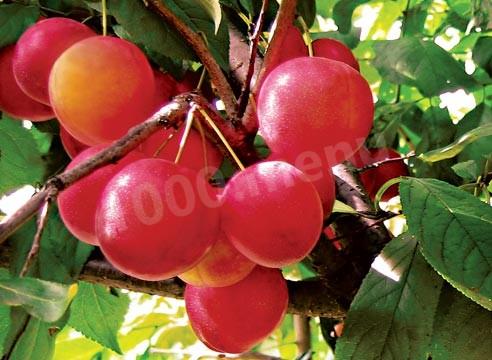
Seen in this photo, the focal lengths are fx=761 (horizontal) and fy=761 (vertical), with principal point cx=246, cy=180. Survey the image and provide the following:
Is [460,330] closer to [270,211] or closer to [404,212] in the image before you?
[404,212]

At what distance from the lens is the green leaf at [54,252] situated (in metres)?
0.93

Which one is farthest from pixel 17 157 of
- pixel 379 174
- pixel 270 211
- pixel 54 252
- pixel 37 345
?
pixel 379 174

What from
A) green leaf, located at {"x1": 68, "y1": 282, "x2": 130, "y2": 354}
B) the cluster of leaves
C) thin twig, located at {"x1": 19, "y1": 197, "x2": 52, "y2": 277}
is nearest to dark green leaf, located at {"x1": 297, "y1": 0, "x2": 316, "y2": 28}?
the cluster of leaves

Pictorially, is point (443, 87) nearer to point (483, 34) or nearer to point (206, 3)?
point (483, 34)

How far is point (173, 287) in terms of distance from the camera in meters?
0.97

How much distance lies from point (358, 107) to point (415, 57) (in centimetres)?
60

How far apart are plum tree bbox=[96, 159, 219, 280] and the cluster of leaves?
0.05 m

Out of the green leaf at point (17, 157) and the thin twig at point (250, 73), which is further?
the green leaf at point (17, 157)

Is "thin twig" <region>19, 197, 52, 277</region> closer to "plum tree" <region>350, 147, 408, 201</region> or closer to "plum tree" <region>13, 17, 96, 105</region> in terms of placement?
"plum tree" <region>13, 17, 96, 105</region>

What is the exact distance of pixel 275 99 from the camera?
69 centimetres

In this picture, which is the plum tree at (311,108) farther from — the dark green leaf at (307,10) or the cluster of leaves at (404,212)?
the dark green leaf at (307,10)

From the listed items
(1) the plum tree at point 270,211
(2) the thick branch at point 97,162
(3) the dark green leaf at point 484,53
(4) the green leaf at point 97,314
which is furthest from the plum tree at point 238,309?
(3) the dark green leaf at point 484,53

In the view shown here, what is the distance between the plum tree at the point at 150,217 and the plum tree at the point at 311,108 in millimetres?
105

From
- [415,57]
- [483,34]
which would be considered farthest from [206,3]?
[483,34]
